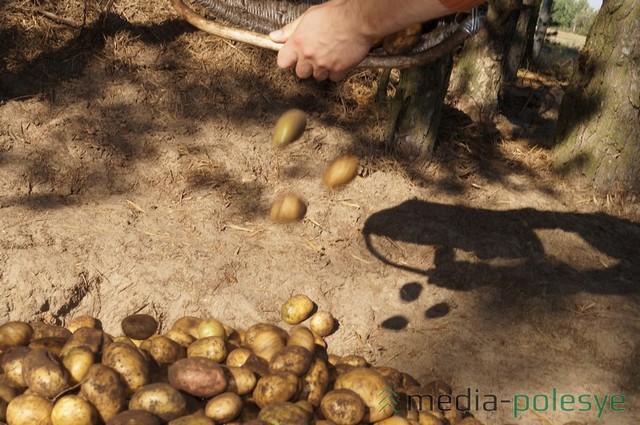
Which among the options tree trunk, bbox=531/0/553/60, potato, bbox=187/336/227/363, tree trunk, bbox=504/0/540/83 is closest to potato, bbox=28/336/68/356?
potato, bbox=187/336/227/363

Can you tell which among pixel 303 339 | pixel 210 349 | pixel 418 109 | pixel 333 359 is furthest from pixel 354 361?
pixel 418 109

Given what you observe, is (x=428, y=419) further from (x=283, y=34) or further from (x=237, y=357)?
(x=283, y=34)

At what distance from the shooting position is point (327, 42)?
8.81 ft

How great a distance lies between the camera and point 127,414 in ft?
8.96

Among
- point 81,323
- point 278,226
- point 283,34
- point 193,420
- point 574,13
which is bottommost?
point 574,13

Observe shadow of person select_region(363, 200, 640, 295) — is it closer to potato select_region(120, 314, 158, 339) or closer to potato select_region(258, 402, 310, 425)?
potato select_region(120, 314, 158, 339)

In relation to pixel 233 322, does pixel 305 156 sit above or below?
above

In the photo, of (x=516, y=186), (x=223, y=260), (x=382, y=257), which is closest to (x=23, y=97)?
(x=223, y=260)

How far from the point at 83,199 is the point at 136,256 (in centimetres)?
68

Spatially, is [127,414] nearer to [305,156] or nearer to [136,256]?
[136,256]

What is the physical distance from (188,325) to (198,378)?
2.63 ft

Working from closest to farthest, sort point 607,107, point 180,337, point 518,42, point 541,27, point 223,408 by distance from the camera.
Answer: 1. point 223,408
2. point 180,337
3. point 607,107
4. point 518,42
5. point 541,27

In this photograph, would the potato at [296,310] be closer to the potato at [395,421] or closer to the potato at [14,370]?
the potato at [395,421]

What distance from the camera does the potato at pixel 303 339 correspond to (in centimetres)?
363
